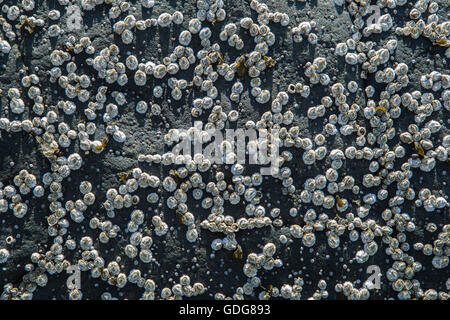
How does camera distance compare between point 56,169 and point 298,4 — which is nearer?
point 56,169

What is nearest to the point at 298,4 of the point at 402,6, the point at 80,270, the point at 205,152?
the point at 402,6

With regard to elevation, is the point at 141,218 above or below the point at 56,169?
below

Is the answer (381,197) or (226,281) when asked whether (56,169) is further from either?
(381,197)

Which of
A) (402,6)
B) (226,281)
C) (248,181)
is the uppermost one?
(402,6)

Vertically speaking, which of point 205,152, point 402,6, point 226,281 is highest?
point 402,6
